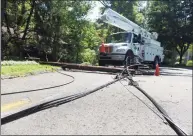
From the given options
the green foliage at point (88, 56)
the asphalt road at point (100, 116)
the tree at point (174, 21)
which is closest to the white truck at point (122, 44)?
the green foliage at point (88, 56)

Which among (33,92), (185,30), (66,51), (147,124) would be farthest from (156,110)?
(185,30)

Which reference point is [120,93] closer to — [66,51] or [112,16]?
[112,16]

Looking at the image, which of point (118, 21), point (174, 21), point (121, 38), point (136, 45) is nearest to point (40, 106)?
point (118, 21)

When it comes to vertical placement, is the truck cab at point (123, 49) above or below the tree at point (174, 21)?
below

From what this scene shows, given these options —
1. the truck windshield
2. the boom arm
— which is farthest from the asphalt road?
the truck windshield

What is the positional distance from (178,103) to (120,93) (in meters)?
1.44

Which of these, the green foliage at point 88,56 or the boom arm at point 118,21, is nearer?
the boom arm at point 118,21

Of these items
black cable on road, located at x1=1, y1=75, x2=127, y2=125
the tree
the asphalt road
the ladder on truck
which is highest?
the tree

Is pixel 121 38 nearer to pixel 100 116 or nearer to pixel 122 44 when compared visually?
pixel 122 44

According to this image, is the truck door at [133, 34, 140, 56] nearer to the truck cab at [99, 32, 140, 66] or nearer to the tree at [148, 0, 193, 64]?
the truck cab at [99, 32, 140, 66]

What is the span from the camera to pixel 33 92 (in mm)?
6570

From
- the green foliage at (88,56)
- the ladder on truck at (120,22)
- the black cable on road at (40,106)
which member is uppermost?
the ladder on truck at (120,22)

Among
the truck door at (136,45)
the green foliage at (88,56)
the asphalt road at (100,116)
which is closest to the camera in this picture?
the asphalt road at (100,116)

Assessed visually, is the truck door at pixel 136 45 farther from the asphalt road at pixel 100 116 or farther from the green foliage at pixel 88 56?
the asphalt road at pixel 100 116
